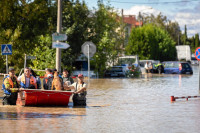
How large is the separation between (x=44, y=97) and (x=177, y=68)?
3604 centimetres

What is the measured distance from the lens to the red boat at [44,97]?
16062 mm

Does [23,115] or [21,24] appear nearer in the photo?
[23,115]

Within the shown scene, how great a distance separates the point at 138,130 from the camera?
36.5 ft

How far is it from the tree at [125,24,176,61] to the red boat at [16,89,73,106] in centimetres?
5568

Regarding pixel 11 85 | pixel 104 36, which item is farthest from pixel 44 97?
pixel 104 36

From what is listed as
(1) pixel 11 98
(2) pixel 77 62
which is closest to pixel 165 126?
(1) pixel 11 98

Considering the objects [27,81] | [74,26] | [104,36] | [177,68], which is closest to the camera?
[27,81]

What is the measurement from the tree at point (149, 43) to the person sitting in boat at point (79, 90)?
55194mm

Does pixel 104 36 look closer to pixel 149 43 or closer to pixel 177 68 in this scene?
pixel 177 68

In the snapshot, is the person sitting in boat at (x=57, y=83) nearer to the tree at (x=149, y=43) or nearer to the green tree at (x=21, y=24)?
the green tree at (x=21, y=24)

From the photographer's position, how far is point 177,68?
5091 cm

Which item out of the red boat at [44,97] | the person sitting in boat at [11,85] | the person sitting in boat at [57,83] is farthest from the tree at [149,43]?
the person sitting in boat at [11,85]

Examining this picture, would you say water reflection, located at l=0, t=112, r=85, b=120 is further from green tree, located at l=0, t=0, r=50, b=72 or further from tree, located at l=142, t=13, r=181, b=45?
tree, located at l=142, t=13, r=181, b=45

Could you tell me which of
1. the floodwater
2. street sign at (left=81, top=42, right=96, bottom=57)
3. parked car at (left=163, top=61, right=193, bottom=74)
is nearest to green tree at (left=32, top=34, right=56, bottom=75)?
street sign at (left=81, top=42, right=96, bottom=57)
